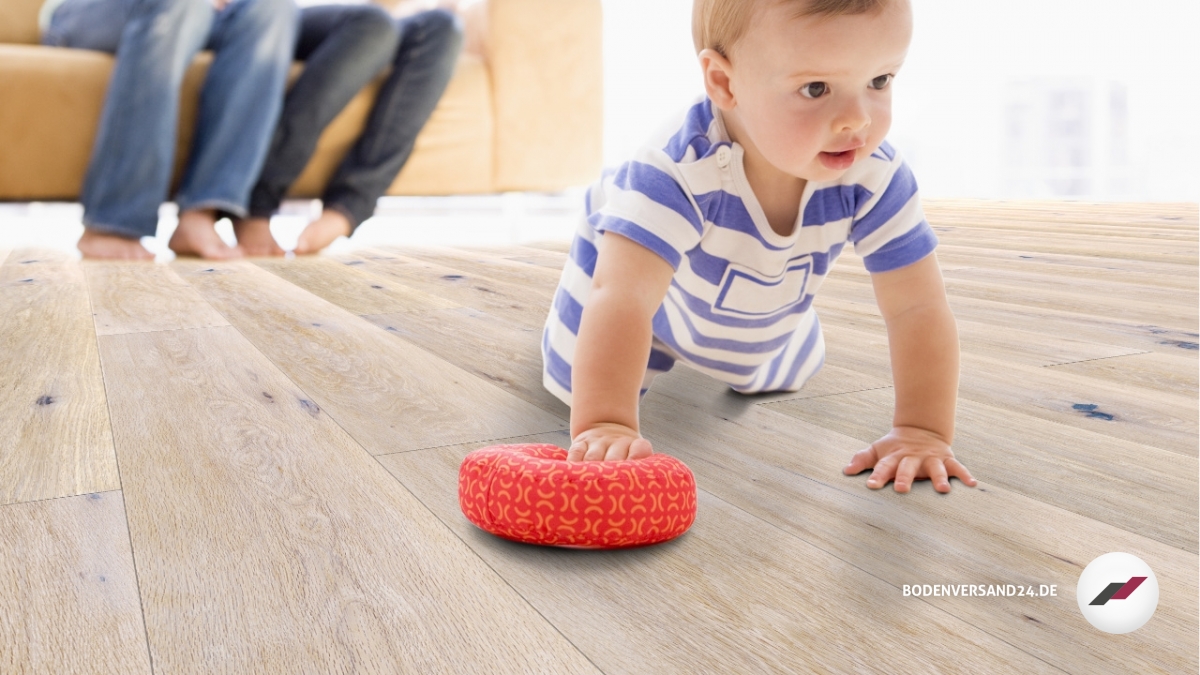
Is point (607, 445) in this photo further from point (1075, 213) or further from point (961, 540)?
point (1075, 213)

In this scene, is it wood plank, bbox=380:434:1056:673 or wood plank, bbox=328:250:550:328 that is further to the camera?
wood plank, bbox=328:250:550:328

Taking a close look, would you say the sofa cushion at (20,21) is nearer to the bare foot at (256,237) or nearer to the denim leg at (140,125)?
the denim leg at (140,125)

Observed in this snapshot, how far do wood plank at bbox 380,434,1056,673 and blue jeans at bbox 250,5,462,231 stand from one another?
68.3 inches

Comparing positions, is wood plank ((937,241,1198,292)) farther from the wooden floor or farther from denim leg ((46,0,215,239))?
denim leg ((46,0,215,239))

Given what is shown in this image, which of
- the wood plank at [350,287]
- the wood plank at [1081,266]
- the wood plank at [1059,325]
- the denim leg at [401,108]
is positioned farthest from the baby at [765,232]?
the denim leg at [401,108]

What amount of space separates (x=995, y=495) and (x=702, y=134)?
0.32 meters

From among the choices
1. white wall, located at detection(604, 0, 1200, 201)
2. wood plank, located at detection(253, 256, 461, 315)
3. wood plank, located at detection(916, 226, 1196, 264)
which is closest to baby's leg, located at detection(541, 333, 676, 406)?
wood plank, located at detection(253, 256, 461, 315)

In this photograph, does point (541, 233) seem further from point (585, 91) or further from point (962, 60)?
point (962, 60)

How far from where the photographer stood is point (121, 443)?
0.72 metres

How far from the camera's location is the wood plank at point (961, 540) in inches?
17.4

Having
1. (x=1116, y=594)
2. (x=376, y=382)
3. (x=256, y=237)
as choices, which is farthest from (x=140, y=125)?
(x=1116, y=594)

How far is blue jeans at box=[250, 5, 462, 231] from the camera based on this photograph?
2.15m

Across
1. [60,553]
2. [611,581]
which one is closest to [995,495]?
[611,581]

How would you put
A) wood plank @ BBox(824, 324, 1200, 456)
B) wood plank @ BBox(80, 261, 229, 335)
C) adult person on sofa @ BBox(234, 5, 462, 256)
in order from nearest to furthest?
wood plank @ BBox(824, 324, 1200, 456) → wood plank @ BBox(80, 261, 229, 335) → adult person on sofa @ BBox(234, 5, 462, 256)
